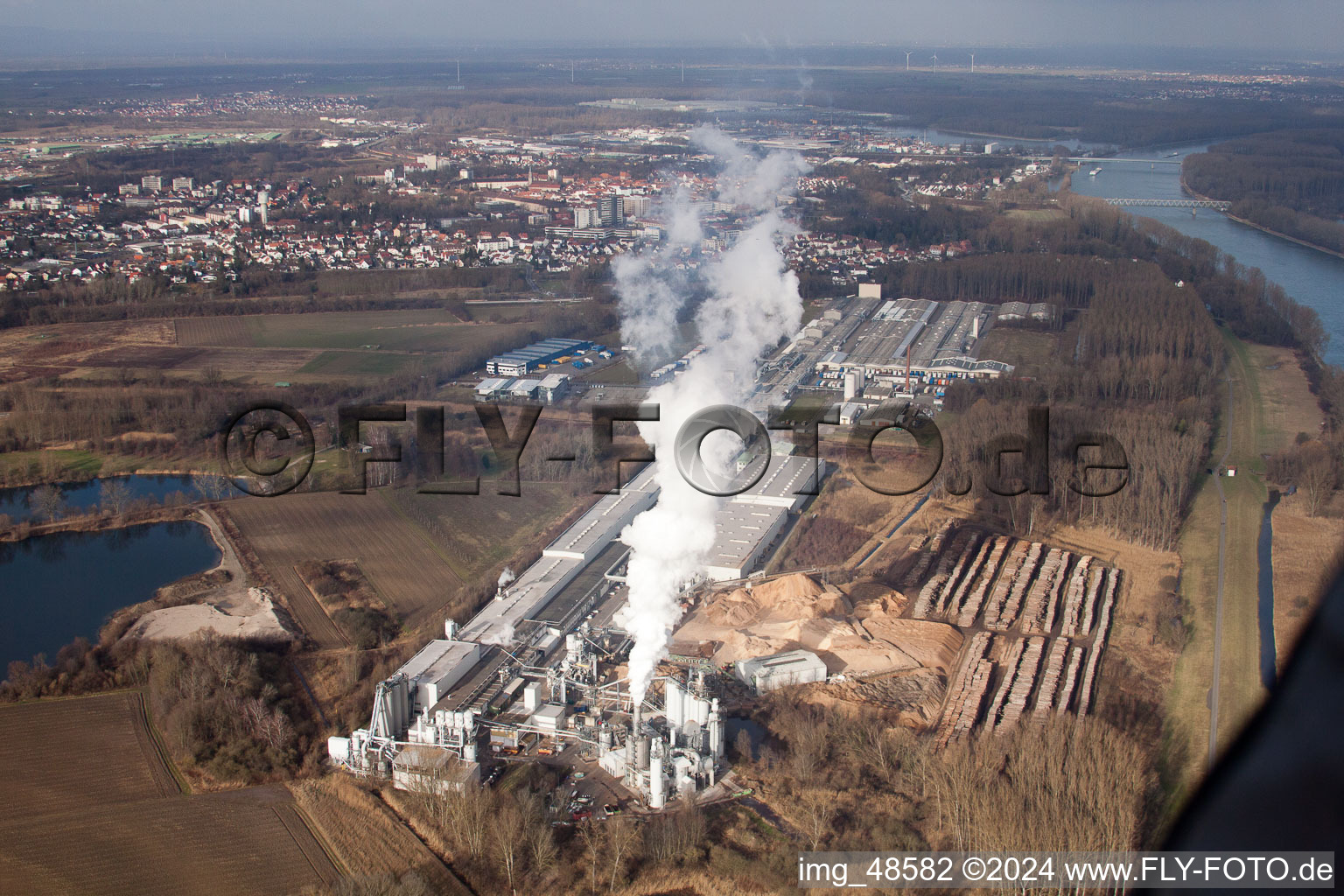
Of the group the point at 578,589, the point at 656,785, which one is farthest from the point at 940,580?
the point at 656,785

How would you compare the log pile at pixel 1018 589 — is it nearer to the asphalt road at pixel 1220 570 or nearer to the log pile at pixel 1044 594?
the log pile at pixel 1044 594

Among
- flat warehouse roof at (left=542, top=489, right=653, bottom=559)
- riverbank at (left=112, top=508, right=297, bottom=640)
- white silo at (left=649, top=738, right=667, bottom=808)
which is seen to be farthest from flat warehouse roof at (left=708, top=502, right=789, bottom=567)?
riverbank at (left=112, top=508, right=297, bottom=640)

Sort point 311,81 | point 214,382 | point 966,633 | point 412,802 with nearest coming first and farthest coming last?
1. point 412,802
2. point 966,633
3. point 214,382
4. point 311,81

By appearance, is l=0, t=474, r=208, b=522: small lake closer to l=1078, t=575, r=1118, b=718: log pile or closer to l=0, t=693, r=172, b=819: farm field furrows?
l=0, t=693, r=172, b=819: farm field furrows

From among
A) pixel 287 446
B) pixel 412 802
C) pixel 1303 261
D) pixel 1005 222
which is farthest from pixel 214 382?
pixel 1303 261

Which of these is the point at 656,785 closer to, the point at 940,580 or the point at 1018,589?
the point at 940,580

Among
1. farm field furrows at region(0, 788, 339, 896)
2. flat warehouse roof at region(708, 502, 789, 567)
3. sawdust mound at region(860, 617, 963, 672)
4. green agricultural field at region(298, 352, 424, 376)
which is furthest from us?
green agricultural field at region(298, 352, 424, 376)

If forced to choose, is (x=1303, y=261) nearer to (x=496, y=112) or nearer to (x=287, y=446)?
(x=287, y=446)
